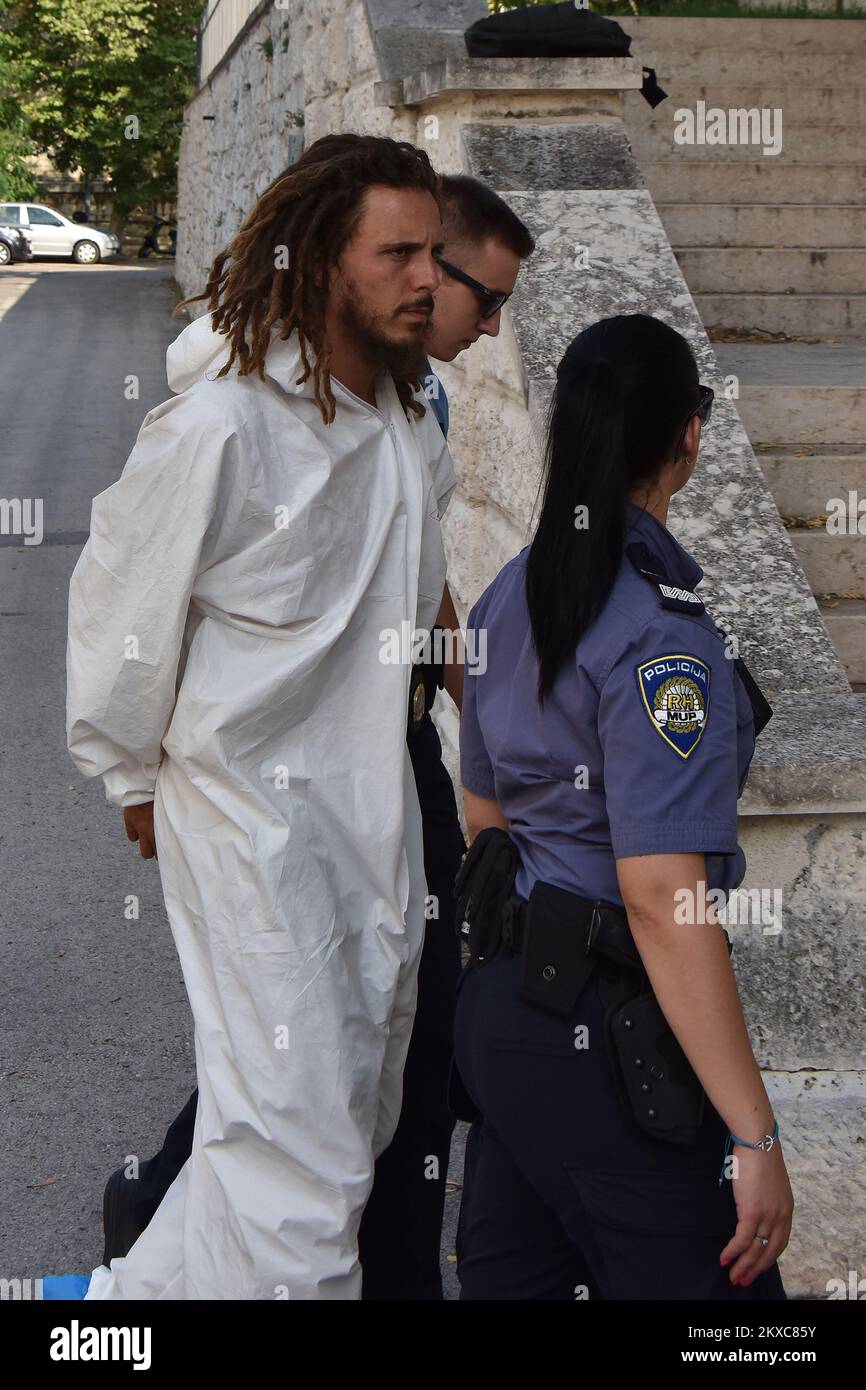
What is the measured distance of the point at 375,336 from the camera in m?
2.62

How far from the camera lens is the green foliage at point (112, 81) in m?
35.7

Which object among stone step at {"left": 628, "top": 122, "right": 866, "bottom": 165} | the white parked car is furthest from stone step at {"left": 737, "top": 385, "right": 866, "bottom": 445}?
the white parked car

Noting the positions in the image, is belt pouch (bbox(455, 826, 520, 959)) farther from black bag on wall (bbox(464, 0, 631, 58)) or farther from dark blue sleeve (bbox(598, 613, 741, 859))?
black bag on wall (bbox(464, 0, 631, 58))

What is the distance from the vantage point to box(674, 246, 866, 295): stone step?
6.41 metres

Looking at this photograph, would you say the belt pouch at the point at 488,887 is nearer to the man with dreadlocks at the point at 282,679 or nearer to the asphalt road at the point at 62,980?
the man with dreadlocks at the point at 282,679

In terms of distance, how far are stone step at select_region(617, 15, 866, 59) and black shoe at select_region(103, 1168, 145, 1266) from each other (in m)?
6.33

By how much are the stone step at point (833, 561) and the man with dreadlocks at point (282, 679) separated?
2209 millimetres

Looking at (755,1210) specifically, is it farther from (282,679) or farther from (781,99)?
(781,99)

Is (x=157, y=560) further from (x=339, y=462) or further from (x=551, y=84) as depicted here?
(x=551, y=84)

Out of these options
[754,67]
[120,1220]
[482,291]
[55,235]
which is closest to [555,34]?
[482,291]

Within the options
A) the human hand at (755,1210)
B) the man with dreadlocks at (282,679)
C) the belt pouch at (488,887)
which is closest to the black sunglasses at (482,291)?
the man with dreadlocks at (282,679)

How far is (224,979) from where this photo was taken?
2.60m

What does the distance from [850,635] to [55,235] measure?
1328 inches
